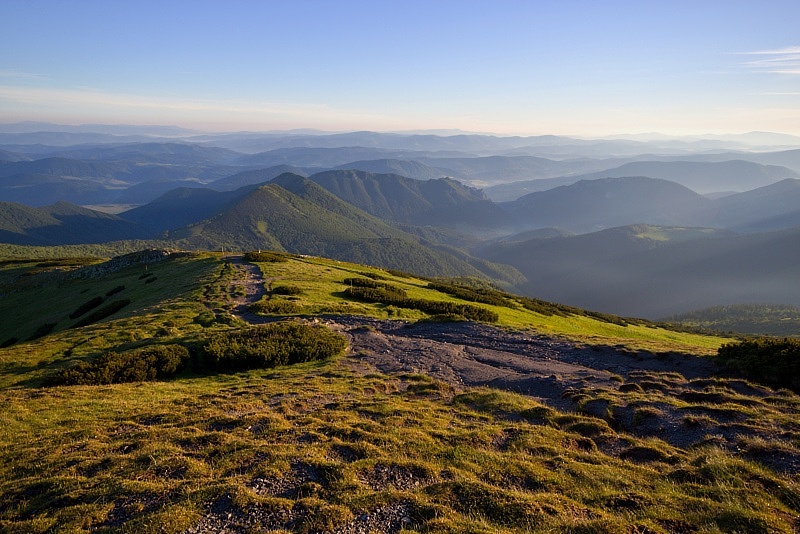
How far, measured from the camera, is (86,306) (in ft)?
140

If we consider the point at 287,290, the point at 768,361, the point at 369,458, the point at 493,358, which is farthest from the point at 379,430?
the point at 287,290

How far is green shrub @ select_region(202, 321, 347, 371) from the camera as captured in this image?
23031mm

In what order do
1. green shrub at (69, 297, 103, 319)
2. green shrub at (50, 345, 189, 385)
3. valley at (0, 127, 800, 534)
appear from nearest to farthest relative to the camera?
valley at (0, 127, 800, 534) → green shrub at (50, 345, 189, 385) → green shrub at (69, 297, 103, 319)

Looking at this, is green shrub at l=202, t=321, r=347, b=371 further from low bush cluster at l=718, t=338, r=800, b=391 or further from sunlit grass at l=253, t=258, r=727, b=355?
low bush cluster at l=718, t=338, r=800, b=391

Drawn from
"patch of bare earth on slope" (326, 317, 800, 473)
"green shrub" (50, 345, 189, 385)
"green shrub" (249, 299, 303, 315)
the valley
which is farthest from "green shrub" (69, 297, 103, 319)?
"patch of bare earth on slope" (326, 317, 800, 473)

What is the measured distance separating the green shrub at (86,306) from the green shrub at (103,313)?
11.8ft

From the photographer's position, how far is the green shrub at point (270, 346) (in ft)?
75.6

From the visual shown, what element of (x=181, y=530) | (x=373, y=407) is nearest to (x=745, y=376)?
(x=373, y=407)

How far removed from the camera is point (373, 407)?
53.6ft

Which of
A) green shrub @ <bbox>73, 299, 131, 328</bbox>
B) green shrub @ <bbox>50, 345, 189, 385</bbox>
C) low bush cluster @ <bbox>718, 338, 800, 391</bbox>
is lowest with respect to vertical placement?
green shrub @ <bbox>73, 299, 131, 328</bbox>

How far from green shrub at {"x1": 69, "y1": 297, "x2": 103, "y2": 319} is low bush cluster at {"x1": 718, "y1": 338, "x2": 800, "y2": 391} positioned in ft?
182

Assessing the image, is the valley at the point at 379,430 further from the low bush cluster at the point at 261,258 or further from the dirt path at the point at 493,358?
the low bush cluster at the point at 261,258

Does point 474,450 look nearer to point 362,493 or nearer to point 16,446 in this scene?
point 362,493

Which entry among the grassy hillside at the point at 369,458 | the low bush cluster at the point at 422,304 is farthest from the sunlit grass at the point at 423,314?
the grassy hillside at the point at 369,458
